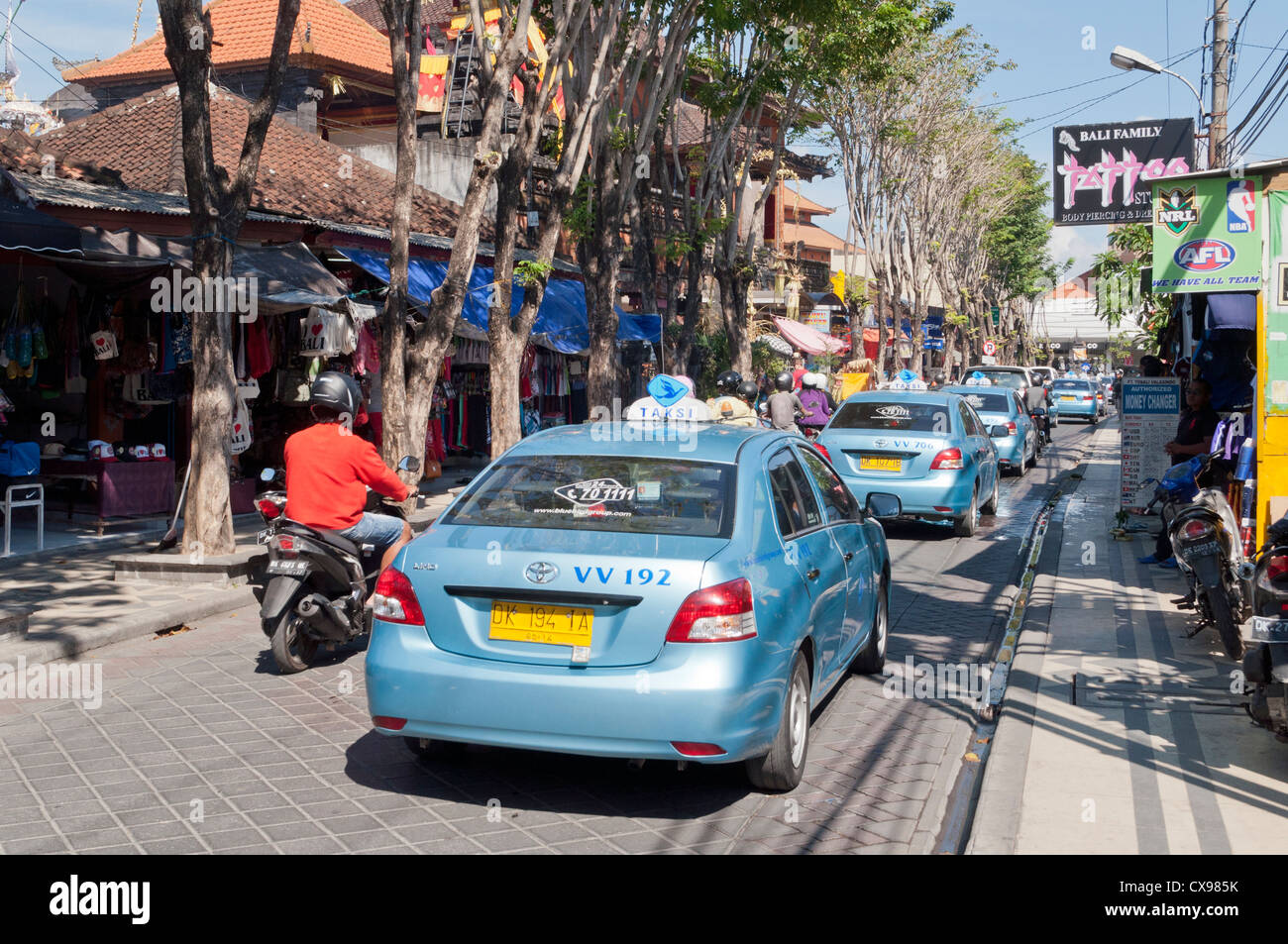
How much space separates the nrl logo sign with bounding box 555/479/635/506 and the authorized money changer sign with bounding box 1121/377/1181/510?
973 centimetres

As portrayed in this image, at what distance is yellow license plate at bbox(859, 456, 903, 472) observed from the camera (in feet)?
45.7

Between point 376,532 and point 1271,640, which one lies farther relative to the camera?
point 376,532

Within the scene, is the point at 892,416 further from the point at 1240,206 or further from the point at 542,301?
the point at 542,301

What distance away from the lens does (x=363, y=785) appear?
18.1 ft

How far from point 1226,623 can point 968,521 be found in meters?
6.31

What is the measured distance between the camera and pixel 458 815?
5156 mm

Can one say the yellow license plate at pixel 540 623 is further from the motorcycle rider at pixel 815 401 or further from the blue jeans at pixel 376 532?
the motorcycle rider at pixel 815 401

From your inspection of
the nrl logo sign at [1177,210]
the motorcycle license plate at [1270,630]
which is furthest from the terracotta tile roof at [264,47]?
the motorcycle license plate at [1270,630]

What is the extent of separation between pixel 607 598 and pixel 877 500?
3.10 metres

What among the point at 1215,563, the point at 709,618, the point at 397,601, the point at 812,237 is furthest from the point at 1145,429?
the point at 812,237

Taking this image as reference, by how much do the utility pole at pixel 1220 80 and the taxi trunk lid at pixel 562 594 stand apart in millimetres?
15704
